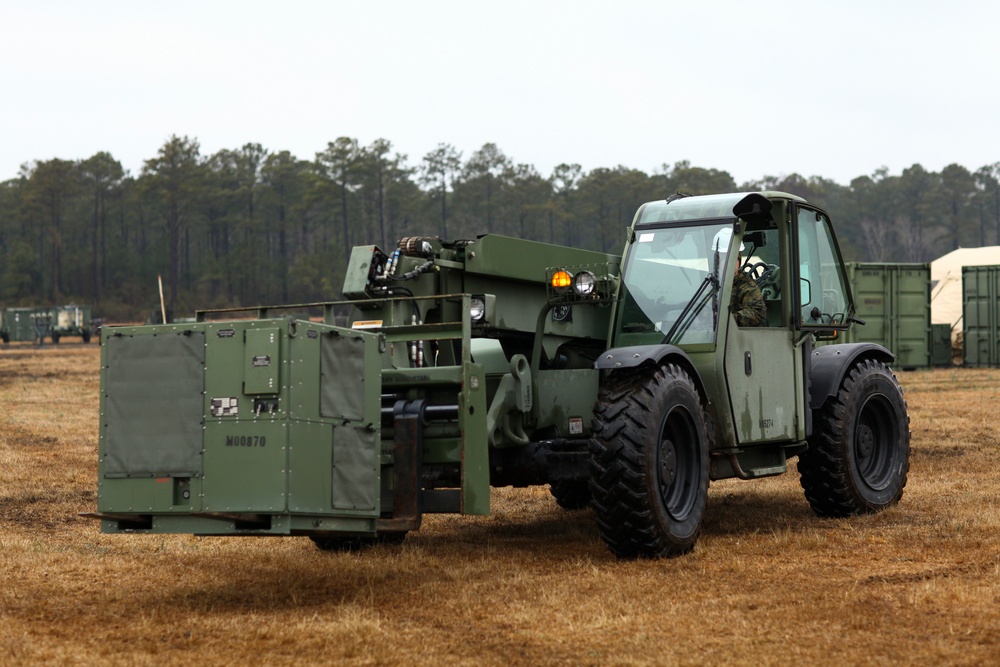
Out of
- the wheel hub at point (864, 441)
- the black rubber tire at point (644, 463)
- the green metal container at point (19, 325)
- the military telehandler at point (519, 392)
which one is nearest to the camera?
the military telehandler at point (519, 392)

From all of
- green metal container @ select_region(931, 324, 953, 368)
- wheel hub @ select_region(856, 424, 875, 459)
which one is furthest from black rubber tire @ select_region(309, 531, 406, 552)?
green metal container @ select_region(931, 324, 953, 368)

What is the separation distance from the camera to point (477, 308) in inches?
335

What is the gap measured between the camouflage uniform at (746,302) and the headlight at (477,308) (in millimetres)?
2017

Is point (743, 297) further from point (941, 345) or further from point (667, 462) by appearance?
point (941, 345)

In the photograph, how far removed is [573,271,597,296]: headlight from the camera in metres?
8.73

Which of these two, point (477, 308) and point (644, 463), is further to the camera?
point (477, 308)

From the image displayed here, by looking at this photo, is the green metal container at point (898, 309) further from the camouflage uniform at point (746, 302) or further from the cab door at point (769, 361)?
the camouflage uniform at point (746, 302)

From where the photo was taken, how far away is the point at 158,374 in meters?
7.02

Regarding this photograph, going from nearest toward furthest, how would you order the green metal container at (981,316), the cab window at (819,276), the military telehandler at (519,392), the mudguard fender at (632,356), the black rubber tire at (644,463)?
the military telehandler at (519,392) → the black rubber tire at (644,463) → the mudguard fender at (632,356) → the cab window at (819,276) → the green metal container at (981,316)

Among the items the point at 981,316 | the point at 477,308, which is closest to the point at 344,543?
the point at 477,308

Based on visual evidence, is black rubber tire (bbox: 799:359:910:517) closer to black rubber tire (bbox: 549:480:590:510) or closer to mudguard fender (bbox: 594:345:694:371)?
black rubber tire (bbox: 549:480:590:510)

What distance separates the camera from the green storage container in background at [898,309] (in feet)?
93.4

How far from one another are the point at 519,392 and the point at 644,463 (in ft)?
3.58

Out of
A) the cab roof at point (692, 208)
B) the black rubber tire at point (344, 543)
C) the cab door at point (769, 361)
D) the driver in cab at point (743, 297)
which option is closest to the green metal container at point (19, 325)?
the black rubber tire at point (344, 543)
